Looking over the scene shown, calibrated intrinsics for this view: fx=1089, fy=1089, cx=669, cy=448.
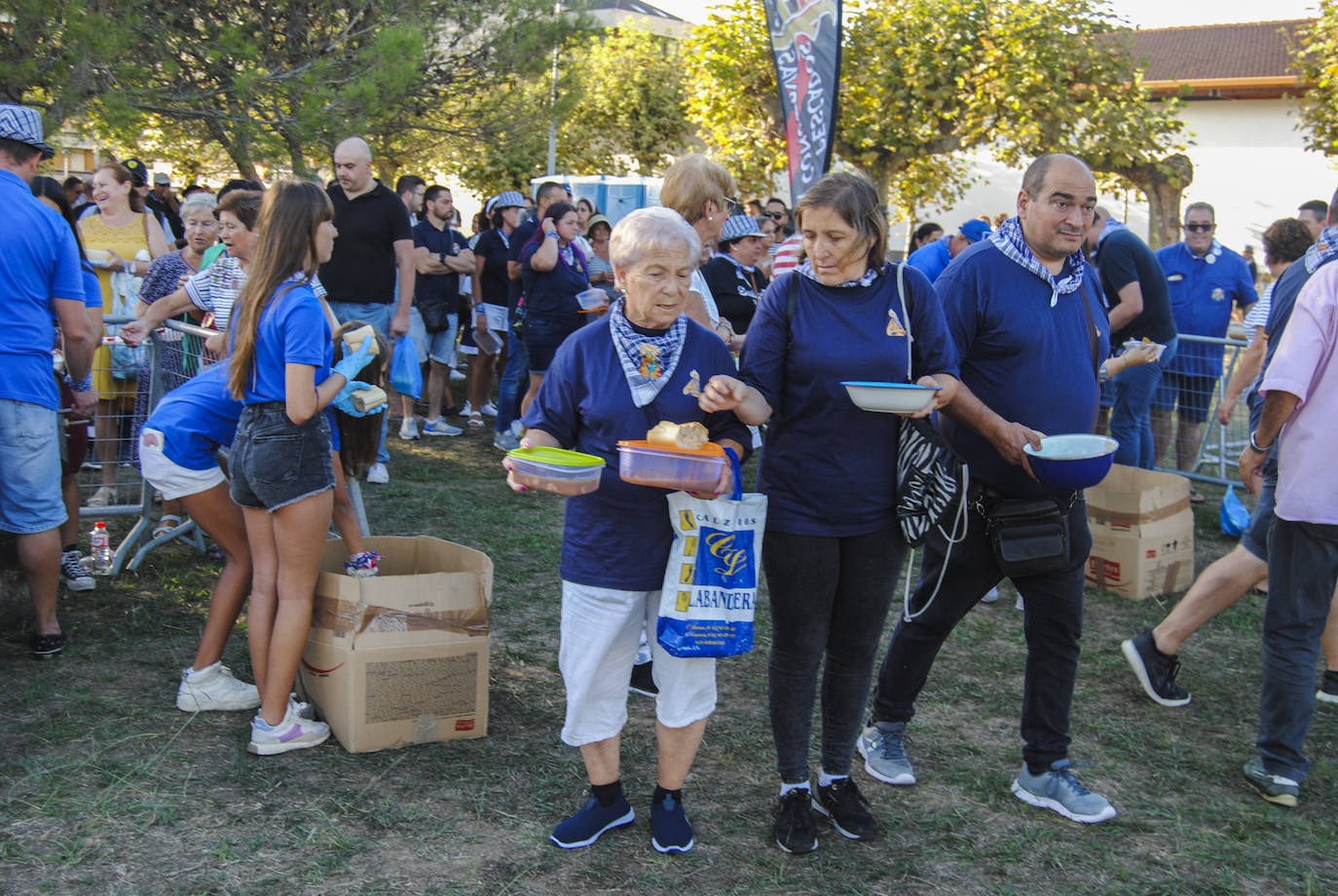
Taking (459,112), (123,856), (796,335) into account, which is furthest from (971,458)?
(459,112)

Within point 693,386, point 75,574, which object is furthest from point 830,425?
point 75,574

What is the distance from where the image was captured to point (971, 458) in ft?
11.3

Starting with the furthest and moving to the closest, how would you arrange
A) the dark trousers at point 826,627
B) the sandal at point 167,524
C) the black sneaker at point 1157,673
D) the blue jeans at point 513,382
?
1. the blue jeans at point 513,382
2. the sandal at point 167,524
3. the black sneaker at point 1157,673
4. the dark trousers at point 826,627

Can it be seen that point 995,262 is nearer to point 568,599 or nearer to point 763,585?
point 568,599

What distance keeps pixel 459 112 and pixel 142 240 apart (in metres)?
5.88

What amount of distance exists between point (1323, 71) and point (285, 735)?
22.9 m

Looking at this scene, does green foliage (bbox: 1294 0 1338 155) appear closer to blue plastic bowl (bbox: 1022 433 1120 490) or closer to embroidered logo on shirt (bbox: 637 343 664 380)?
blue plastic bowl (bbox: 1022 433 1120 490)

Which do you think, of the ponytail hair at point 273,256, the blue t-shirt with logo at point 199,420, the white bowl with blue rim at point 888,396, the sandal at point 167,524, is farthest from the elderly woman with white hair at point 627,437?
the sandal at point 167,524

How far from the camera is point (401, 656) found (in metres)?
3.60

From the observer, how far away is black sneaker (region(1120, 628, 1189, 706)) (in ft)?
14.5

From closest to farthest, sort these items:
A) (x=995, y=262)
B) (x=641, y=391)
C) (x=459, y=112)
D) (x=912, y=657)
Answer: (x=641, y=391)
(x=995, y=262)
(x=912, y=657)
(x=459, y=112)

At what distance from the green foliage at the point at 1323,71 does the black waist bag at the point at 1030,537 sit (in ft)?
69.2

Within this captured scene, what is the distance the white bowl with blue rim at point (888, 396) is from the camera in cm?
271

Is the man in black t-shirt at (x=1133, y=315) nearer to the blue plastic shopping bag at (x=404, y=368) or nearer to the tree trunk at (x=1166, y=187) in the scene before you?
the blue plastic shopping bag at (x=404, y=368)
